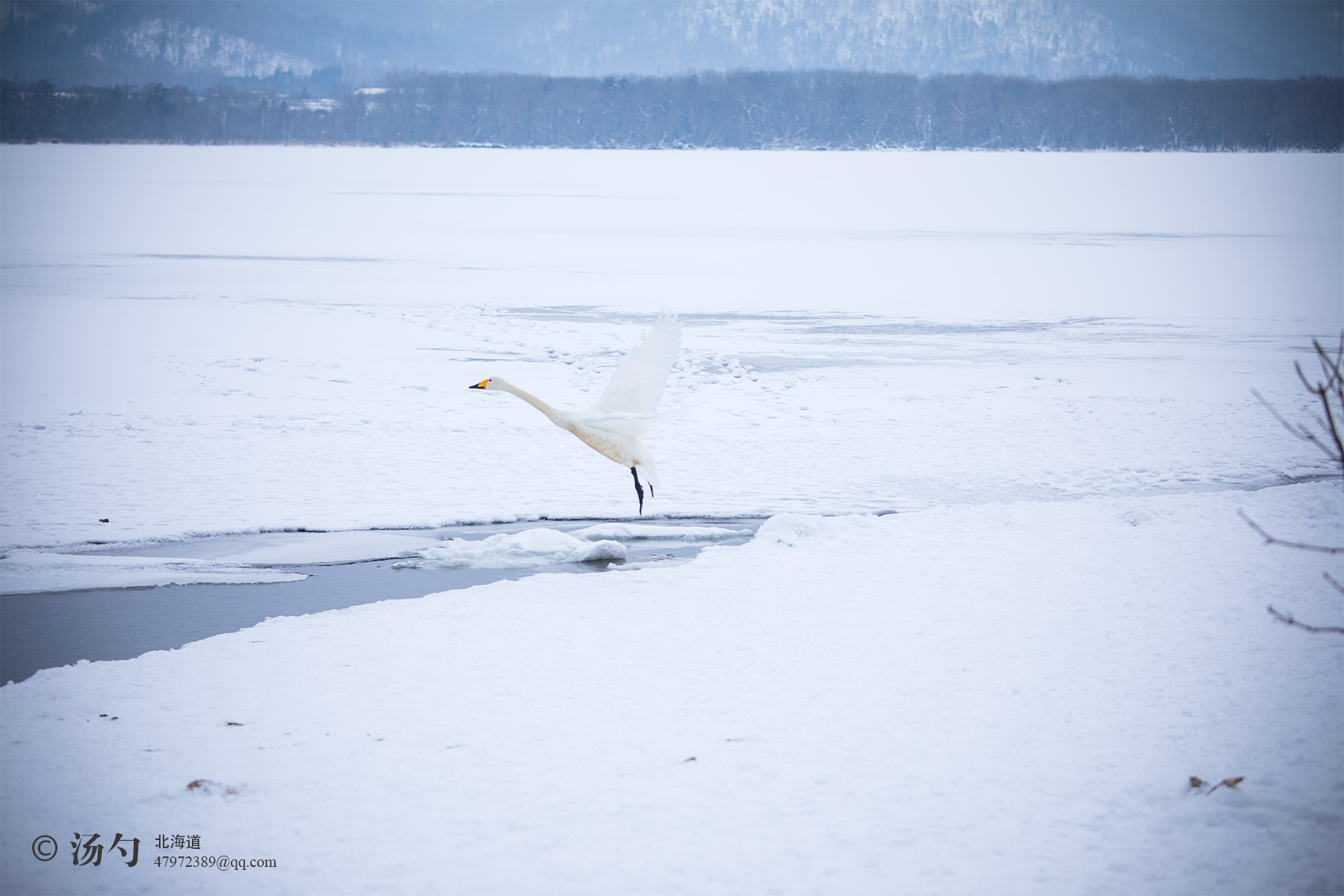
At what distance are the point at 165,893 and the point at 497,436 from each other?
622 cm

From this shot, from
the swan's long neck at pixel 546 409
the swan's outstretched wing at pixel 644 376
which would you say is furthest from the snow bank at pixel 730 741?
the swan's outstretched wing at pixel 644 376

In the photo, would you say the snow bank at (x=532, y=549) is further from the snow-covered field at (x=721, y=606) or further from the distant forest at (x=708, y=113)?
the distant forest at (x=708, y=113)

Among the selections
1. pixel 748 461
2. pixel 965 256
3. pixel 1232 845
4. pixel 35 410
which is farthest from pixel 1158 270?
pixel 1232 845

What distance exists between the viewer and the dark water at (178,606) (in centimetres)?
496

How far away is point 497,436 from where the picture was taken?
9.27m

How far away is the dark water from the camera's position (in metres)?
4.96

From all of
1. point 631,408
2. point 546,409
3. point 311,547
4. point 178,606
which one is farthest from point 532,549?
point 178,606

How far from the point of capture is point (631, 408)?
6922mm

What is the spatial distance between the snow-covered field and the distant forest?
10144 cm

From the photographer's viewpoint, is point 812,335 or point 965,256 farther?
point 965,256

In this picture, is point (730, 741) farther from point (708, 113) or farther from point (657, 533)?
point (708, 113)

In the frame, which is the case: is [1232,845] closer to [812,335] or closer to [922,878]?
[922,878]

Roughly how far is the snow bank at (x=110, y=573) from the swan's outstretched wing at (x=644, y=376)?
1.98 meters
